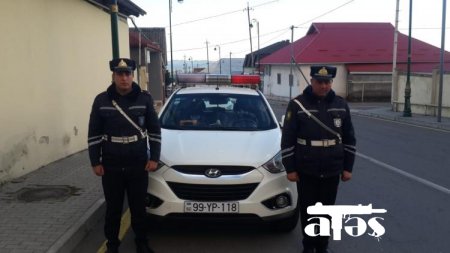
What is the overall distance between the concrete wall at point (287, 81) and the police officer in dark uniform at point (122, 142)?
3314cm

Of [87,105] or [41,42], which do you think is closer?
[41,42]

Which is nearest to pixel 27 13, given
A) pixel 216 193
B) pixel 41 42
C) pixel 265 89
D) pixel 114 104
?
pixel 41 42

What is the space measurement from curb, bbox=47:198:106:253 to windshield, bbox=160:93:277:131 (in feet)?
4.17

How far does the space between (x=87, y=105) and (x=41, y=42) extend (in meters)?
2.80

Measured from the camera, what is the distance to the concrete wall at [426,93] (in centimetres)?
2083

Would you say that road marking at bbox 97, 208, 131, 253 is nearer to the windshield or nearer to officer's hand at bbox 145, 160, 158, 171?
officer's hand at bbox 145, 160, 158, 171

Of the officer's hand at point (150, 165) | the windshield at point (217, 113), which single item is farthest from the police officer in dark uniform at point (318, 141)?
the windshield at point (217, 113)

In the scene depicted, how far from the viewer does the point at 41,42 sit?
850 centimetres

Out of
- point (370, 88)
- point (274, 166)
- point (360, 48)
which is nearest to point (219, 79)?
point (274, 166)

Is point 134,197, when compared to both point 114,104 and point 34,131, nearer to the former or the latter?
point 114,104

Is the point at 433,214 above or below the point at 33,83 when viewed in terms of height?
below

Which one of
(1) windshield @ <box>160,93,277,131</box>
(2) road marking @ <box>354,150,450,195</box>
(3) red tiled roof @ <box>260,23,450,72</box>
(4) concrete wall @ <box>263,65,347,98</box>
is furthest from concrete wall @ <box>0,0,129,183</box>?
(3) red tiled roof @ <box>260,23,450,72</box>

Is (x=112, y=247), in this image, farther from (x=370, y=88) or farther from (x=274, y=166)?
(x=370, y=88)

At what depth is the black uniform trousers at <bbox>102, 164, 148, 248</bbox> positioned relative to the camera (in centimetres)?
458
